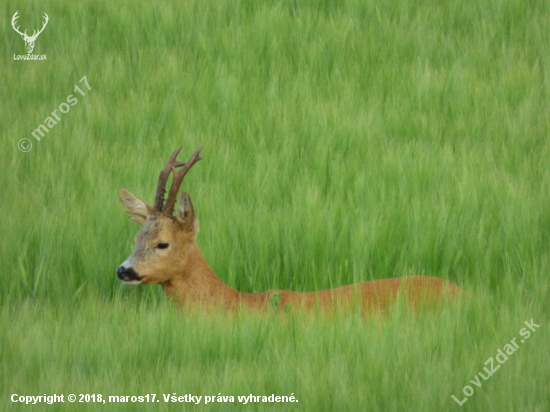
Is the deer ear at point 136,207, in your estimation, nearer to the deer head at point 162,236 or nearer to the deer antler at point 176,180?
the deer head at point 162,236

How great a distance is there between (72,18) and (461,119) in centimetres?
493

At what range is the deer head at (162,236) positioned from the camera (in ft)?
18.1

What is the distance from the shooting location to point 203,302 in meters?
5.62

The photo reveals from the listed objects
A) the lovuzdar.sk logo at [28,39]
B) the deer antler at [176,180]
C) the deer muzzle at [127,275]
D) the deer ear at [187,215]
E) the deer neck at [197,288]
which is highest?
the lovuzdar.sk logo at [28,39]

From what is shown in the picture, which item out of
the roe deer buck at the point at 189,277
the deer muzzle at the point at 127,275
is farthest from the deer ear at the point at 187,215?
the deer muzzle at the point at 127,275

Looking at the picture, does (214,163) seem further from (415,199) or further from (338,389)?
(338,389)

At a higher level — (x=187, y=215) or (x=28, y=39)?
(x=28, y=39)

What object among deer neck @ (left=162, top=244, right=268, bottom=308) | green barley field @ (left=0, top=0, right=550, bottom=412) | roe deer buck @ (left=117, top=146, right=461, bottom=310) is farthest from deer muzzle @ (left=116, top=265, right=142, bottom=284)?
deer neck @ (left=162, top=244, right=268, bottom=308)

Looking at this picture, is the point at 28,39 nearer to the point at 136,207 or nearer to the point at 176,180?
the point at 136,207

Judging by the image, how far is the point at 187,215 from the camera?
5.75m

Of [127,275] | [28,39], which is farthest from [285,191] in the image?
[28,39]

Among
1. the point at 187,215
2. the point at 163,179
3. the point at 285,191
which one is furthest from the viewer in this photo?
the point at 285,191

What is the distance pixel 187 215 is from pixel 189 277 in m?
0.40

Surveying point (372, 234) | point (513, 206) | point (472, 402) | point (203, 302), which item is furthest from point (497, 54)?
point (472, 402)
